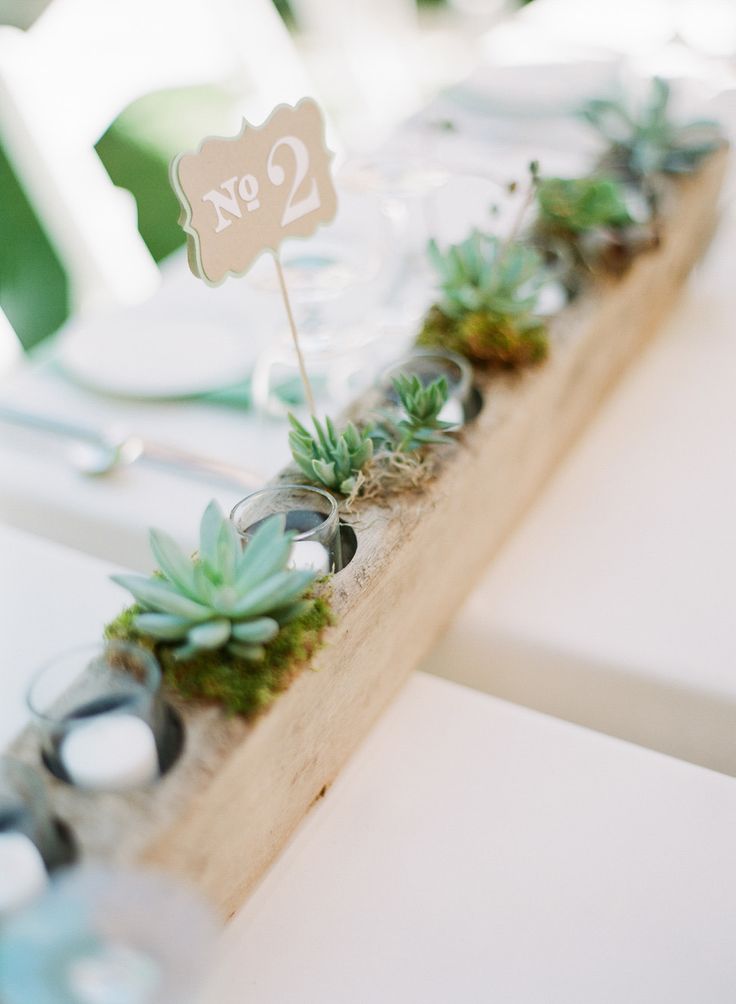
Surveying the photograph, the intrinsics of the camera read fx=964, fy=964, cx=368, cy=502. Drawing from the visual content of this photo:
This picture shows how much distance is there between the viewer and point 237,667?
730 mm

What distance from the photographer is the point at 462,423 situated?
1.03m

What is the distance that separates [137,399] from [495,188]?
2.80 feet

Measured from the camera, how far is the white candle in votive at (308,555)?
828 mm

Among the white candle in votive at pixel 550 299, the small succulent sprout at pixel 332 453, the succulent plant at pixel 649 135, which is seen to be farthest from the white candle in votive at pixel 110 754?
the succulent plant at pixel 649 135

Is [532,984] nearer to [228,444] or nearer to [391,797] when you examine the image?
[391,797]

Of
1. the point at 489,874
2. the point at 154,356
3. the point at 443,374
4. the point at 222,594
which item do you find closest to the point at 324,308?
the point at 154,356

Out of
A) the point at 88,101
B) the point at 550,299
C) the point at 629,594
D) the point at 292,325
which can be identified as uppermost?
the point at 88,101

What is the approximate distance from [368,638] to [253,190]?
0.41 meters

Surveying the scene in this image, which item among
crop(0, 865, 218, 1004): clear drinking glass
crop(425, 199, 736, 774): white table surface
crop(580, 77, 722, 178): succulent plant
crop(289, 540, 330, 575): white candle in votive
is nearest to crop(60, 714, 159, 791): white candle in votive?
crop(0, 865, 218, 1004): clear drinking glass

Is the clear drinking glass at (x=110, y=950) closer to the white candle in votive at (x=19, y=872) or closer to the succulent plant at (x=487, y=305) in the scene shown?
the white candle in votive at (x=19, y=872)

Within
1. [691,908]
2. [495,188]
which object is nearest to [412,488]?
[691,908]

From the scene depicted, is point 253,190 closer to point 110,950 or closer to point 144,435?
point 144,435

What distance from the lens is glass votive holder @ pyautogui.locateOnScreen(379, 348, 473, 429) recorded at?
1033 mm

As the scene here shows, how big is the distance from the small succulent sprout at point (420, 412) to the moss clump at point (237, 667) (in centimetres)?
26
